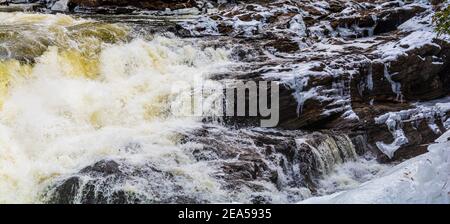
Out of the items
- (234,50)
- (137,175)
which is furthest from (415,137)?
(137,175)

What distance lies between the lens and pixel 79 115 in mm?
10570

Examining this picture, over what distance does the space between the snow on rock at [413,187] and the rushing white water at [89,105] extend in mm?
2962

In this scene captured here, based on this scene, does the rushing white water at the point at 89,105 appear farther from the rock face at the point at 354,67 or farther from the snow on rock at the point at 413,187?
the snow on rock at the point at 413,187

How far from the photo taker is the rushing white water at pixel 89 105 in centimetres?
872

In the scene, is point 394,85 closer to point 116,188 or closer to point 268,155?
point 268,155

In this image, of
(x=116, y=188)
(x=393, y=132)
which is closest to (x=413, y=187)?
(x=116, y=188)

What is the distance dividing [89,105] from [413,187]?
7.34 metres

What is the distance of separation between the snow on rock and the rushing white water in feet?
9.72

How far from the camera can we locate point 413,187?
19.1ft

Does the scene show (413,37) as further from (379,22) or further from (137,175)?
(137,175)

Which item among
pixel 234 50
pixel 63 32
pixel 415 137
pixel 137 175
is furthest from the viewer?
pixel 234 50

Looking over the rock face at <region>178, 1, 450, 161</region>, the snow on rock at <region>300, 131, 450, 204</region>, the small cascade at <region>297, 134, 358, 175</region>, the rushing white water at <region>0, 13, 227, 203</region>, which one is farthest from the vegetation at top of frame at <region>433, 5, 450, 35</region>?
the rushing white water at <region>0, 13, 227, 203</region>

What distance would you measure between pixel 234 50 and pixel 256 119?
3.36m

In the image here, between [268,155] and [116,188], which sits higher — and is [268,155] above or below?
below
